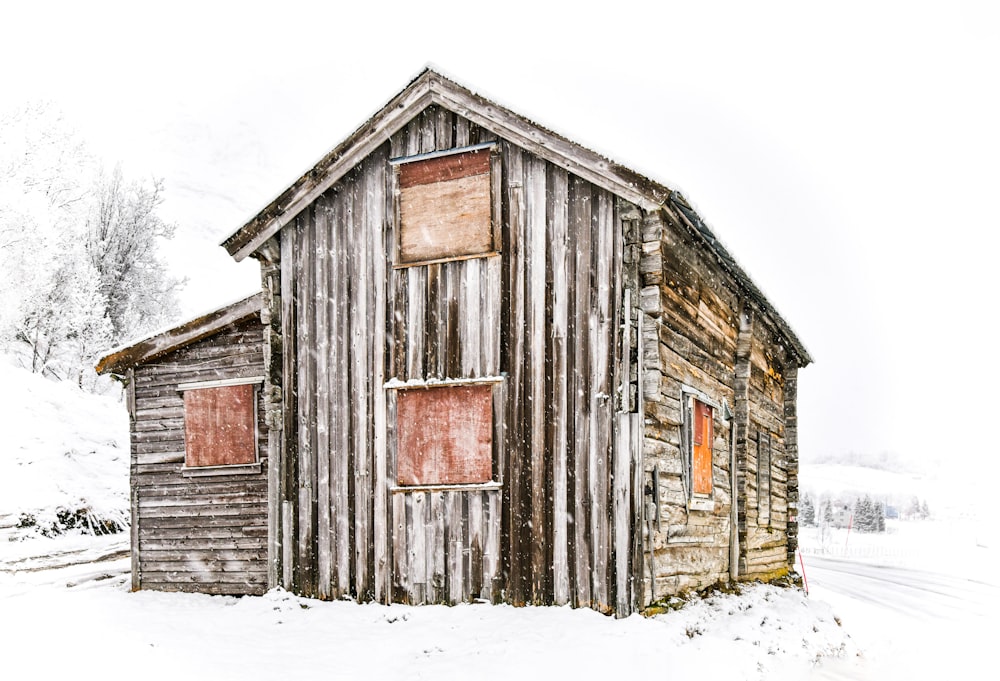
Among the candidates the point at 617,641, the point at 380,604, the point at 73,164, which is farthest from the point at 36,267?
the point at 617,641

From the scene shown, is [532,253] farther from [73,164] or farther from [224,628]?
[73,164]

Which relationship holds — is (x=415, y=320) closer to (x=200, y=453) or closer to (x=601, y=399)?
(x=601, y=399)

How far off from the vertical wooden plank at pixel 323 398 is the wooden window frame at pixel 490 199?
111 cm

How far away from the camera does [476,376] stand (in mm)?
11148

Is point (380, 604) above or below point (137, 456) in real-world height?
below

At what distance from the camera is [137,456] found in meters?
15.0

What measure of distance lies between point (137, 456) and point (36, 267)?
61.6 ft

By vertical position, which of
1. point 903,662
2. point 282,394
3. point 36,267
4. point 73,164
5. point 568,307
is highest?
point 73,164

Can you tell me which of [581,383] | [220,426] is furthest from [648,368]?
[220,426]

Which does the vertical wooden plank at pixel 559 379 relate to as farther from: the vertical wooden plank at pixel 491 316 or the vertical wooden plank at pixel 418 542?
the vertical wooden plank at pixel 418 542

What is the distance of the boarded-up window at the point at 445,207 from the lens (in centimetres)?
1138

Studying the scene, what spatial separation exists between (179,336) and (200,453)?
1.89 metres

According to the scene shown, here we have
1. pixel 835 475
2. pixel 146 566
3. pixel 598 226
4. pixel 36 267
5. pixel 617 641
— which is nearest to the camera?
pixel 617 641

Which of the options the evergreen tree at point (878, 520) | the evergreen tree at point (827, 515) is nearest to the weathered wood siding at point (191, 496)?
the evergreen tree at point (878, 520)
